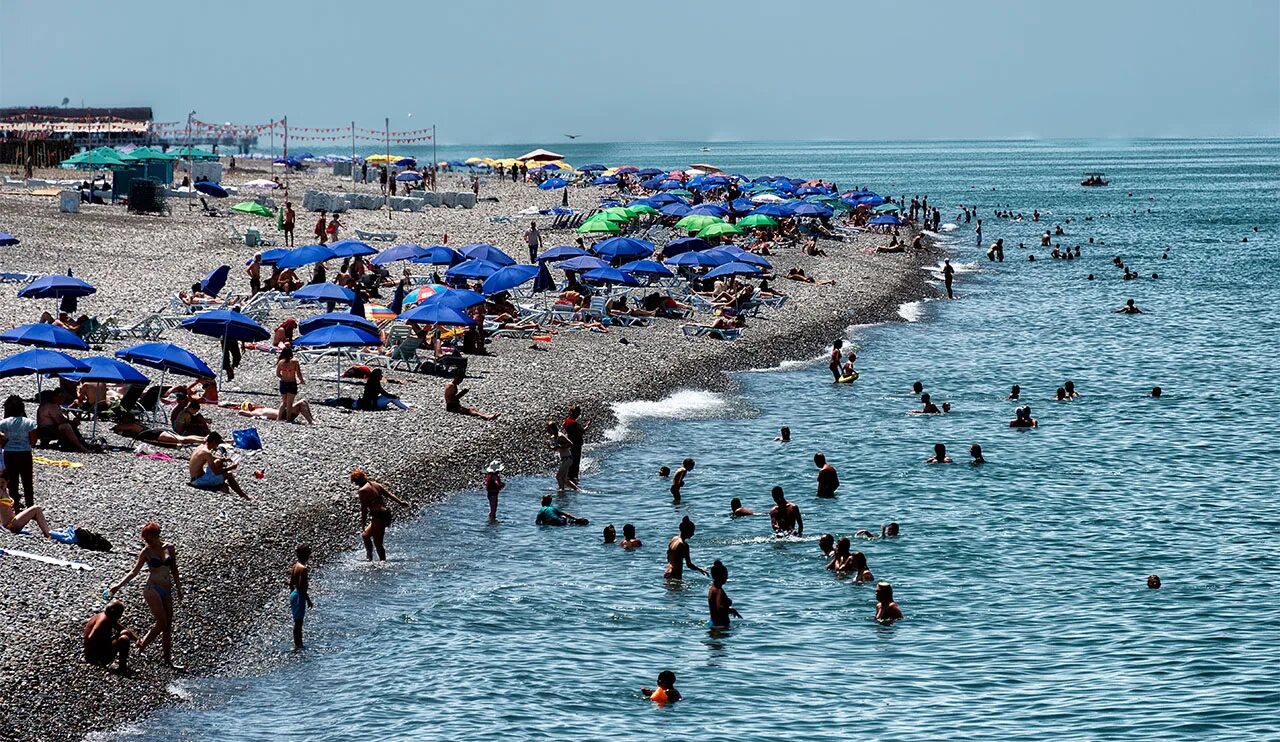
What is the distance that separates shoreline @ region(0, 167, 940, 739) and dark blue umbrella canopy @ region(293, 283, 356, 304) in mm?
1678

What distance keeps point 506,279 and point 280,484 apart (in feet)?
44.2

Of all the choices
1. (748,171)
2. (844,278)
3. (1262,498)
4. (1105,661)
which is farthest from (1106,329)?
(748,171)

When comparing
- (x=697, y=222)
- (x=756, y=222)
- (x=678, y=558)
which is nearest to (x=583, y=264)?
(x=697, y=222)

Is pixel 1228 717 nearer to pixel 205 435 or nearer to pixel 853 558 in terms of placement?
pixel 853 558

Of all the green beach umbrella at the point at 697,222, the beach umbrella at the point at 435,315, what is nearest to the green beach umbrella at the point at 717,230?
the green beach umbrella at the point at 697,222

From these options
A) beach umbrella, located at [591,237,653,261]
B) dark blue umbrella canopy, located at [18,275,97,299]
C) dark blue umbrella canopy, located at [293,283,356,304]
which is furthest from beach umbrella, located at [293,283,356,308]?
beach umbrella, located at [591,237,653,261]

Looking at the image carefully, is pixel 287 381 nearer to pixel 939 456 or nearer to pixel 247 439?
pixel 247 439

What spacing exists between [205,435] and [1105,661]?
1394 centimetres

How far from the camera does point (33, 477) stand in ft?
66.1

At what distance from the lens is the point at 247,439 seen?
23.6m

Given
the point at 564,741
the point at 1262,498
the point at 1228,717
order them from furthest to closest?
the point at 1262,498, the point at 1228,717, the point at 564,741

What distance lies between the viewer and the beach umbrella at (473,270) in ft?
119

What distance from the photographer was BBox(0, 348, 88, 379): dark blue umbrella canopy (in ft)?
71.5

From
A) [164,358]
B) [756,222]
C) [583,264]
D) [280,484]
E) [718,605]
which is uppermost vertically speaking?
[756,222]
